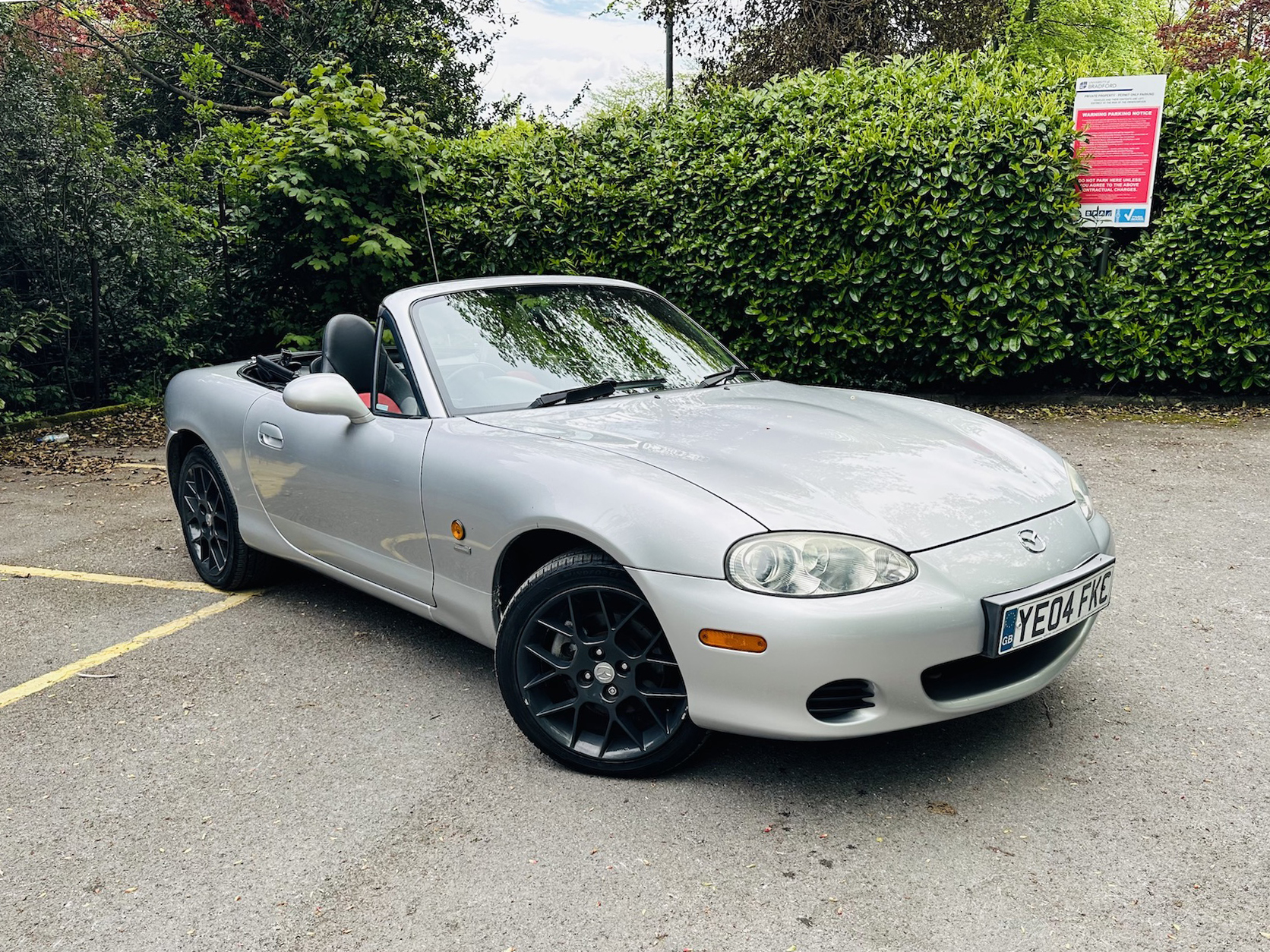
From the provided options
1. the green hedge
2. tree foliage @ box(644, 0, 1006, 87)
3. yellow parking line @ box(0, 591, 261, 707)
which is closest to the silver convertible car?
yellow parking line @ box(0, 591, 261, 707)

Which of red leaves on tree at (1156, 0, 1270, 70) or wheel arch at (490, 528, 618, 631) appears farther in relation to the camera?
red leaves on tree at (1156, 0, 1270, 70)

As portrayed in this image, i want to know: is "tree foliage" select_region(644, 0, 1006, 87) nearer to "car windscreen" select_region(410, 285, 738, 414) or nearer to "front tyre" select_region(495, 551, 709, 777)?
"car windscreen" select_region(410, 285, 738, 414)

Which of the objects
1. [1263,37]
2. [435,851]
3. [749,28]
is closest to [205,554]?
[435,851]

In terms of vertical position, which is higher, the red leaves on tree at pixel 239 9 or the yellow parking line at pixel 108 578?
the red leaves on tree at pixel 239 9

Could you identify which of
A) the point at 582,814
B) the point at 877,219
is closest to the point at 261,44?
the point at 877,219

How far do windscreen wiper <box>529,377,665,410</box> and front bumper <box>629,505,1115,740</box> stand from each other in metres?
1.05

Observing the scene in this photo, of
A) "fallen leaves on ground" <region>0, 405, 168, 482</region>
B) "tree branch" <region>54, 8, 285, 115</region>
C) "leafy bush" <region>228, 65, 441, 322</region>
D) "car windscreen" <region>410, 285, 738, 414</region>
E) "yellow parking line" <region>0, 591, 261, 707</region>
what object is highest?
"tree branch" <region>54, 8, 285, 115</region>

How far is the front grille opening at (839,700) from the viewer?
99.0 inches

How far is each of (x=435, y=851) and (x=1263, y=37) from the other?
1146 inches

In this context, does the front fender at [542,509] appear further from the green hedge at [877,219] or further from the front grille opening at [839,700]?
the green hedge at [877,219]

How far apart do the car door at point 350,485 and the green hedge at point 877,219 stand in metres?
5.20

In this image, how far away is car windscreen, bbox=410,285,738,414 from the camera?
3584mm

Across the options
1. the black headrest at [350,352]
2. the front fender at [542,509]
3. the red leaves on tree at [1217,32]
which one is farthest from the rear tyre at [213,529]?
the red leaves on tree at [1217,32]

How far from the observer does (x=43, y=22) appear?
15.3 m
